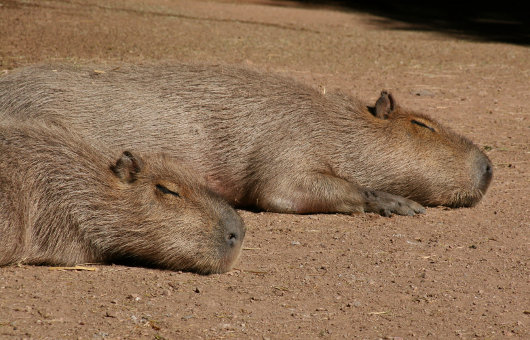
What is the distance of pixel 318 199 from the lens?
4965 millimetres

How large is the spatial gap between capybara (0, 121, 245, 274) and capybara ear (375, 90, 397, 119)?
1.85m

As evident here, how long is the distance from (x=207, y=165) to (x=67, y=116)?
2.95 feet

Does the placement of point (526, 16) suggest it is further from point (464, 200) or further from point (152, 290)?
point (152, 290)

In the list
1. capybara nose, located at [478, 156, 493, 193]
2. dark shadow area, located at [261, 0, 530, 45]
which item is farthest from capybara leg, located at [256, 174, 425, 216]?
dark shadow area, located at [261, 0, 530, 45]

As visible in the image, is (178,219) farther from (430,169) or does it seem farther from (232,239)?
(430,169)

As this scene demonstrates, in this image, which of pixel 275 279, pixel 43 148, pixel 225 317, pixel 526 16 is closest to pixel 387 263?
pixel 275 279

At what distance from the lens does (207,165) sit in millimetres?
4938

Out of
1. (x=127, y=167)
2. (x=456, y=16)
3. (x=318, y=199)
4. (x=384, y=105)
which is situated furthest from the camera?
(x=456, y=16)

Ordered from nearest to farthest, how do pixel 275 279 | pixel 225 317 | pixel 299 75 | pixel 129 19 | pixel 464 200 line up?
pixel 225 317
pixel 275 279
pixel 464 200
pixel 299 75
pixel 129 19

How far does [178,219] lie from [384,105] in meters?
2.13

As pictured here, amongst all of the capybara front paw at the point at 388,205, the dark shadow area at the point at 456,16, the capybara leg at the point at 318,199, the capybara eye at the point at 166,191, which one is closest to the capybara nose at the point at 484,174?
the capybara front paw at the point at 388,205

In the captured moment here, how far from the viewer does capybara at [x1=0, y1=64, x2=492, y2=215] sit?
15.9ft

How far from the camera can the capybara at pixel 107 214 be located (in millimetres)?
3785

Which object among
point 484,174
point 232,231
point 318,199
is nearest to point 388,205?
point 318,199
